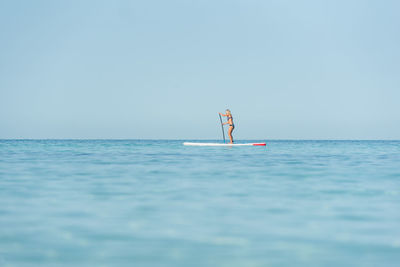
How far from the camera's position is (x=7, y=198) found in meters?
7.94

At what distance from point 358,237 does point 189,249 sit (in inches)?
78.6

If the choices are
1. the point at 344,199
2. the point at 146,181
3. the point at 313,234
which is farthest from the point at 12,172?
the point at 313,234

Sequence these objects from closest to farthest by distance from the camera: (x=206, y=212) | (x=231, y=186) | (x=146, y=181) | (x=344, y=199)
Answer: (x=206, y=212)
(x=344, y=199)
(x=231, y=186)
(x=146, y=181)

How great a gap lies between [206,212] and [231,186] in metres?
3.14

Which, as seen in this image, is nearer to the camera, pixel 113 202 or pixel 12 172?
pixel 113 202

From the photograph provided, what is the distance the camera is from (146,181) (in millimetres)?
10594

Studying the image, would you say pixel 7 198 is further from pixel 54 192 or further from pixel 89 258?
pixel 89 258

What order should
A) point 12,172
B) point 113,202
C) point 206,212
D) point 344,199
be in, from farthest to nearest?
point 12,172
point 344,199
point 113,202
point 206,212

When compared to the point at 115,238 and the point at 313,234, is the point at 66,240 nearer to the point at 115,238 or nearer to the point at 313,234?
the point at 115,238

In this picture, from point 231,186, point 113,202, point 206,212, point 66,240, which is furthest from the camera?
point 231,186

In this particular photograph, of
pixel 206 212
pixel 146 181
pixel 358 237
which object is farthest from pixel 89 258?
pixel 146 181

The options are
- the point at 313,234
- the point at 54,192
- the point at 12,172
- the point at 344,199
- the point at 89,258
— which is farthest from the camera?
the point at 12,172

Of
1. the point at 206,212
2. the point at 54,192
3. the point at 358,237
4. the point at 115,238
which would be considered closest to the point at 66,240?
the point at 115,238

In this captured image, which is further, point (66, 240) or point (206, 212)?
point (206, 212)
